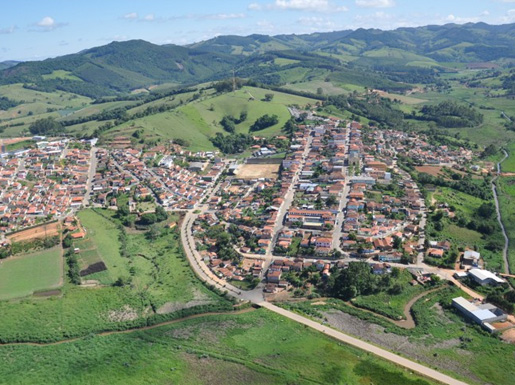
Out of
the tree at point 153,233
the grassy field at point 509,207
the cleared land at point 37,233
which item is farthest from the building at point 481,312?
the cleared land at point 37,233

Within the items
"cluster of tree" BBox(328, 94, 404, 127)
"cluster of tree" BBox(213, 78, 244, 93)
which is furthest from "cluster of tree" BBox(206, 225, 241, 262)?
"cluster of tree" BBox(213, 78, 244, 93)

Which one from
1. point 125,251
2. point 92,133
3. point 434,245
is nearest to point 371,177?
point 434,245

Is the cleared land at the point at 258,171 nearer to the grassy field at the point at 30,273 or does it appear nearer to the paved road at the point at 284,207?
the paved road at the point at 284,207

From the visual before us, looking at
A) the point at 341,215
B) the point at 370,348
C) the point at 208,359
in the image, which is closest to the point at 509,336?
the point at 370,348

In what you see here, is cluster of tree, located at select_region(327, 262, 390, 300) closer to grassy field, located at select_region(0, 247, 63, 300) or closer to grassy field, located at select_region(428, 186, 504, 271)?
grassy field, located at select_region(428, 186, 504, 271)

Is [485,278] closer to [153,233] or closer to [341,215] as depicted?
[341,215]
